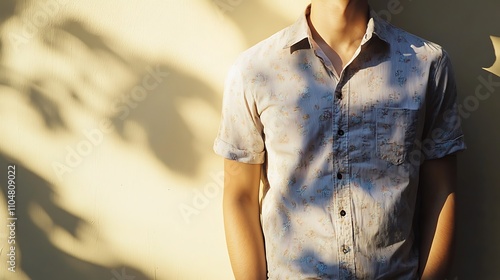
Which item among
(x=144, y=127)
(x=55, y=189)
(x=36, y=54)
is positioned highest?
(x=36, y=54)

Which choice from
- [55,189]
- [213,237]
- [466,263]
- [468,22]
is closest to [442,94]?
[468,22]

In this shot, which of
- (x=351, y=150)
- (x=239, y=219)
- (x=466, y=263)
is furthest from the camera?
(x=466, y=263)

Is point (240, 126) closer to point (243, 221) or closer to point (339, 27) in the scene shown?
point (243, 221)

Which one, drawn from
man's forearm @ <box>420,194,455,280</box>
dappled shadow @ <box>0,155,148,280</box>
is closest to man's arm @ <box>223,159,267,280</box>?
dappled shadow @ <box>0,155,148,280</box>

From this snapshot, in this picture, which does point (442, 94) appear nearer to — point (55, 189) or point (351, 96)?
point (351, 96)

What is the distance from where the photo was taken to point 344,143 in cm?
195

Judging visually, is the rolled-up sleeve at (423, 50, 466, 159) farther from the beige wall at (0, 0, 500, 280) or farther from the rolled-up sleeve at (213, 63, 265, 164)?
the rolled-up sleeve at (213, 63, 265, 164)

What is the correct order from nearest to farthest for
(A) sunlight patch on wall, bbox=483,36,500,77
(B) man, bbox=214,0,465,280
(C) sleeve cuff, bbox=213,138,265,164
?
(B) man, bbox=214,0,465,280 < (C) sleeve cuff, bbox=213,138,265,164 < (A) sunlight patch on wall, bbox=483,36,500,77

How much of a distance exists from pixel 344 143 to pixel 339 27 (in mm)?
365

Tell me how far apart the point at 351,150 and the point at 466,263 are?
26.9 inches

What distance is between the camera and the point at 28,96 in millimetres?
2275

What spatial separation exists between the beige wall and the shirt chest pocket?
382 millimetres

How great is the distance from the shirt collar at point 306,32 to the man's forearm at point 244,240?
1.79ft

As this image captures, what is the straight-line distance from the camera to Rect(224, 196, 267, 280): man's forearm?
2.08 m
